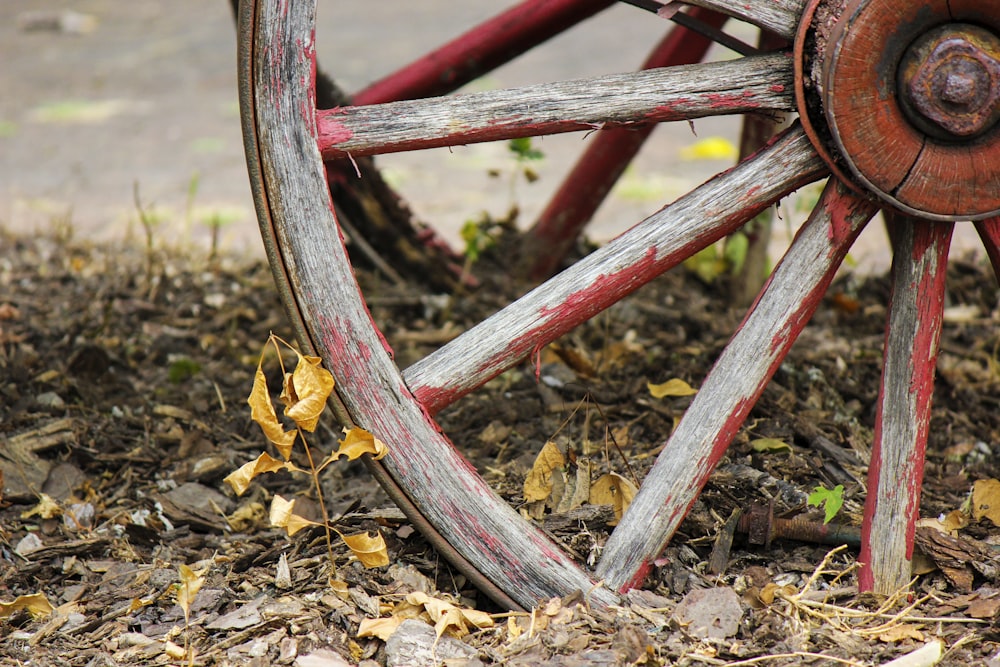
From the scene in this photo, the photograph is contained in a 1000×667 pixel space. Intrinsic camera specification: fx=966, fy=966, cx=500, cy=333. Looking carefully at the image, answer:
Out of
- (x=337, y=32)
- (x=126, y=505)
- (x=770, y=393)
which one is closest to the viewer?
(x=126, y=505)

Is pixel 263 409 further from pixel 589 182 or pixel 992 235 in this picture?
pixel 589 182

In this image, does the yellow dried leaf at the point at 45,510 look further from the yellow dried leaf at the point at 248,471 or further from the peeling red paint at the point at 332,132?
the peeling red paint at the point at 332,132

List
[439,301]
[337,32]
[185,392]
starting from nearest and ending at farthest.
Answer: [185,392], [439,301], [337,32]

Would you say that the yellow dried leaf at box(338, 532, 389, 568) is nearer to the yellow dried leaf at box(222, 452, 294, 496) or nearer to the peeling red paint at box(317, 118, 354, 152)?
the yellow dried leaf at box(222, 452, 294, 496)

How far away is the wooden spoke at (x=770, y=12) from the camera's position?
1298 mm

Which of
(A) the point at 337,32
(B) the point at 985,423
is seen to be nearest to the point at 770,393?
(B) the point at 985,423

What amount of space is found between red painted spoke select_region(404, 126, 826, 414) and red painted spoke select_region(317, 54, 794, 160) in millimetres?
117

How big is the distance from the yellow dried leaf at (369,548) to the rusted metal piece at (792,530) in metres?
0.58

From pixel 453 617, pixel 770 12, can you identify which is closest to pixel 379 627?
pixel 453 617

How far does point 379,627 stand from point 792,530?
67cm

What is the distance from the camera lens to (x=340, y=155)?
4.47 ft

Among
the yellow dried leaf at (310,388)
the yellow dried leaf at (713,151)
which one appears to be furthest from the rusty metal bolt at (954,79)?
the yellow dried leaf at (713,151)

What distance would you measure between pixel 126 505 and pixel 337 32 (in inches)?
224

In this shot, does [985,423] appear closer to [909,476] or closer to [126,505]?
[909,476]
